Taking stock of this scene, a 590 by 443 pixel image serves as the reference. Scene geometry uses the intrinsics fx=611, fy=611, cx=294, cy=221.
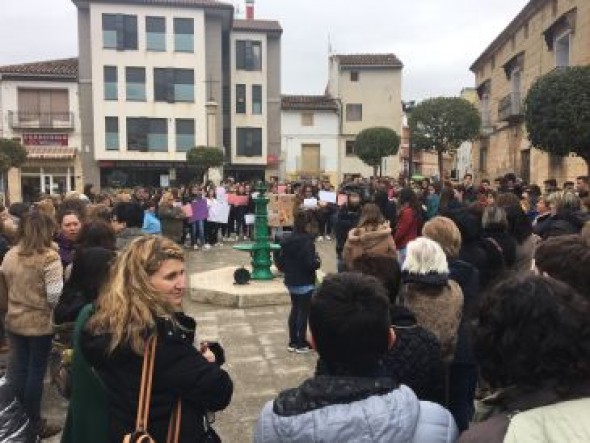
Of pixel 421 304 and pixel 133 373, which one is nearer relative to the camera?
pixel 133 373

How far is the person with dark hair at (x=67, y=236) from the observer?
5.52 metres

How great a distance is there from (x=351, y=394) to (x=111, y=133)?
121 feet

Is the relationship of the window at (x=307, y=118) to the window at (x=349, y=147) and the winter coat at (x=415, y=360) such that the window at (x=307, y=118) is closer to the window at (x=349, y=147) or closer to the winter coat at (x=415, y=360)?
the window at (x=349, y=147)

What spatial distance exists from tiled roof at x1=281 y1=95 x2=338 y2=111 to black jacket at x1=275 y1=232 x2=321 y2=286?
3621cm

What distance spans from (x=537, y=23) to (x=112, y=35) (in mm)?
24262

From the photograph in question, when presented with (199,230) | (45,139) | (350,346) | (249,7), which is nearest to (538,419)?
(350,346)

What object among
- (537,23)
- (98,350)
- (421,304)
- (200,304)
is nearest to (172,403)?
(98,350)

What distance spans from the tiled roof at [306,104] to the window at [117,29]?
1109 centimetres

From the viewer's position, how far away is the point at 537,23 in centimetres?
2245

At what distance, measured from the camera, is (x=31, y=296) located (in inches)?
178

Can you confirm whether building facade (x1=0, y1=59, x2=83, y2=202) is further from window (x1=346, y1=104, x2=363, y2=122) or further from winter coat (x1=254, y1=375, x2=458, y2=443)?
winter coat (x1=254, y1=375, x2=458, y2=443)

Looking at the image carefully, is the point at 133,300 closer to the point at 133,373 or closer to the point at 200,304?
the point at 133,373

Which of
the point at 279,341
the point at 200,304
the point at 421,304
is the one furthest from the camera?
the point at 200,304

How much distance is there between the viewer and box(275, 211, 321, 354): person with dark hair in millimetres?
6488
